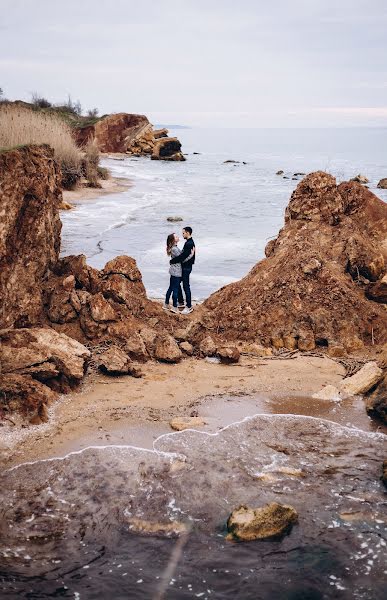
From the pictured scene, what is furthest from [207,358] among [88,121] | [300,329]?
[88,121]

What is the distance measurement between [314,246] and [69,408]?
190 inches

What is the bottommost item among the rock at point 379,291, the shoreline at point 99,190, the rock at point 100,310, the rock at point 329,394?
the rock at point 329,394

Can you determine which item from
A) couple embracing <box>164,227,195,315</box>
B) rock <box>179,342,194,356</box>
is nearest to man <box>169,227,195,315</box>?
couple embracing <box>164,227,195,315</box>

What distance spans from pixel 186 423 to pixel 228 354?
1.80m

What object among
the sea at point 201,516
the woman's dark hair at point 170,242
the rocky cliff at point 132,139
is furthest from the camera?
→ the rocky cliff at point 132,139

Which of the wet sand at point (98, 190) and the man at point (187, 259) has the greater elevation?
the wet sand at point (98, 190)

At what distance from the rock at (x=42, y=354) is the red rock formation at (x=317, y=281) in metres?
2.14

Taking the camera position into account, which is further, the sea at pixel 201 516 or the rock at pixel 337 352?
the rock at pixel 337 352

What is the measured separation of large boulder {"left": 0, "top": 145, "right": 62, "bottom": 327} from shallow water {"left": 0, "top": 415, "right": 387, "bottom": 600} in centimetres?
268

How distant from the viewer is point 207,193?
32.1 meters

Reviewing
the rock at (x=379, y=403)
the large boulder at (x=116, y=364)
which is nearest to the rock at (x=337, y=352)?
the rock at (x=379, y=403)

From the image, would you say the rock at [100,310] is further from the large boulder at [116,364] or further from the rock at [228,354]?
the rock at [228,354]

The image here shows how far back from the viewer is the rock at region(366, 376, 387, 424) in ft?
20.9

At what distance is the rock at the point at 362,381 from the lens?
701 centimetres
